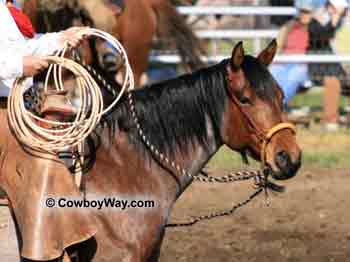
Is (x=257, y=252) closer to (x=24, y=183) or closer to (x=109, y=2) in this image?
(x=24, y=183)

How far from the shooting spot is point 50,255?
15.8 feet

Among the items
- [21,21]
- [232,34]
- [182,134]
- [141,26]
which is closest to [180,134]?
[182,134]

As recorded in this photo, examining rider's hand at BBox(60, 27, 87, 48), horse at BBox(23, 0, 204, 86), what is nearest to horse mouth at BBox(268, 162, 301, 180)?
rider's hand at BBox(60, 27, 87, 48)

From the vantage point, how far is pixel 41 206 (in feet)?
15.9

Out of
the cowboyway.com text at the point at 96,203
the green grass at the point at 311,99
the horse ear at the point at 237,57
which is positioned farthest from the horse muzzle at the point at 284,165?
the green grass at the point at 311,99

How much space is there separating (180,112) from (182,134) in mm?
106

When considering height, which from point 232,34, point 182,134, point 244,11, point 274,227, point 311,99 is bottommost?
point 311,99

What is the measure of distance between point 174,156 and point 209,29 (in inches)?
349

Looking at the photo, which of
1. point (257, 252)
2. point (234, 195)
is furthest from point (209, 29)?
point (257, 252)

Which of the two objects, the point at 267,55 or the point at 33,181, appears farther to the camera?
the point at 267,55

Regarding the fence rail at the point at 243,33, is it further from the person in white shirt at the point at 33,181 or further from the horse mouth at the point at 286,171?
the person in white shirt at the point at 33,181

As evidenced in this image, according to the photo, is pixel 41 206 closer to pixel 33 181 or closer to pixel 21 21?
pixel 33 181

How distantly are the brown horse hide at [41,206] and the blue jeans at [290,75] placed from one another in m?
7.80

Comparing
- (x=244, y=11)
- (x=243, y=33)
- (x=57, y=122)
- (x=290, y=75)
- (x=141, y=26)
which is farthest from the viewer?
(x=243, y=33)
